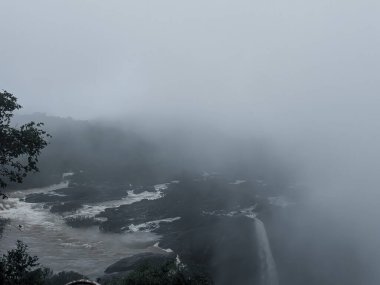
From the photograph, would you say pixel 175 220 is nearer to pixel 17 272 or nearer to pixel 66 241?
pixel 66 241

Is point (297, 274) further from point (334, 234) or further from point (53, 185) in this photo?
point (53, 185)

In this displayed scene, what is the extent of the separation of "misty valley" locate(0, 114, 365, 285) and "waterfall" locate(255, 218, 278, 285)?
0.60 ft

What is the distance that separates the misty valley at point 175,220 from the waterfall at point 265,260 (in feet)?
0.60

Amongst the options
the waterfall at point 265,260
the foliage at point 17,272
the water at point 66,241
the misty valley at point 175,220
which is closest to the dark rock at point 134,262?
the misty valley at point 175,220

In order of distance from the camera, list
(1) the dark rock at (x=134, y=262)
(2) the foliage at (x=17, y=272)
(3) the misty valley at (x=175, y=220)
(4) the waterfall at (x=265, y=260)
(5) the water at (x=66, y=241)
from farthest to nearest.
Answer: (4) the waterfall at (x=265, y=260)
(3) the misty valley at (x=175, y=220)
(5) the water at (x=66, y=241)
(1) the dark rock at (x=134, y=262)
(2) the foliage at (x=17, y=272)

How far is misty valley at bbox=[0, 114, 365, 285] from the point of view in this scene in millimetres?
57406

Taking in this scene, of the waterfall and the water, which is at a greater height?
the water

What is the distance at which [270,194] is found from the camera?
99.9 metres

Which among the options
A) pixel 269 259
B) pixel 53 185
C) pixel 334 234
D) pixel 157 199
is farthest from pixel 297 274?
pixel 53 185

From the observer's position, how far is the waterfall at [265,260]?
57.7 meters

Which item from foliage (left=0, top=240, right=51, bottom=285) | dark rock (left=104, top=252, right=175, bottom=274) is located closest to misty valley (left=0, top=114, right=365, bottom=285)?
dark rock (left=104, top=252, right=175, bottom=274)

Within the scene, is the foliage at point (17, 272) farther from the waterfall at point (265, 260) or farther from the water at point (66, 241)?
the waterfall at point (265, 260)

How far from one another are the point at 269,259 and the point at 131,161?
72.3m

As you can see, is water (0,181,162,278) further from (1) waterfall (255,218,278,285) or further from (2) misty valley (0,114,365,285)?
(1) waterfall (255,218,278,285)
